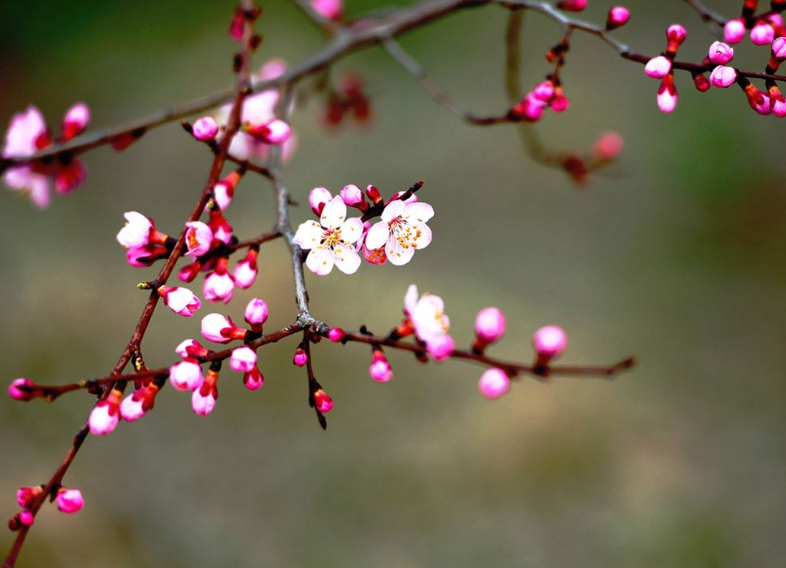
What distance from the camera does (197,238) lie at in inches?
25.8

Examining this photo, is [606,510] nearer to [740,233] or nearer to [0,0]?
[740,233]

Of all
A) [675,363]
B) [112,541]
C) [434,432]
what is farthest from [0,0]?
[675,363]

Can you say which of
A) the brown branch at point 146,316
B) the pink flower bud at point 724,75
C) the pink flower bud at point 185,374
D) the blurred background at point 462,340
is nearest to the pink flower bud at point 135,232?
the brown branch at point 146,316

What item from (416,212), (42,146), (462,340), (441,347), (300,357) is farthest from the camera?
(462,340)

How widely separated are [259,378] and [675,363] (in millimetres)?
1730

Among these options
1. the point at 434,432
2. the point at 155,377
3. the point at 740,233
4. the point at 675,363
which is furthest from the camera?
the point at 740,233

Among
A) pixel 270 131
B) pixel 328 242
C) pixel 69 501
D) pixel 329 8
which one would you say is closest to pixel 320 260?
pixel 328 242

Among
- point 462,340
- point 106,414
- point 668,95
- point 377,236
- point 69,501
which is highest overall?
point 668,95

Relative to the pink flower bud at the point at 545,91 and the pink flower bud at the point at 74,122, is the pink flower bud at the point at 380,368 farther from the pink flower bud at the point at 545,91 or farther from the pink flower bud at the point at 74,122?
the pink flower bud at the point at 74,122

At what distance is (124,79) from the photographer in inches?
105

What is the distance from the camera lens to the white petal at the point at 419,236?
744 millimetres

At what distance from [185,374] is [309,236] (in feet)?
0.66

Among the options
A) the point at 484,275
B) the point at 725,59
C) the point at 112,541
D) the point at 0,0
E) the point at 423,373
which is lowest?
the point at 112,541

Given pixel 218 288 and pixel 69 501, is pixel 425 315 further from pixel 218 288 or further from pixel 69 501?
pixel 69 501
